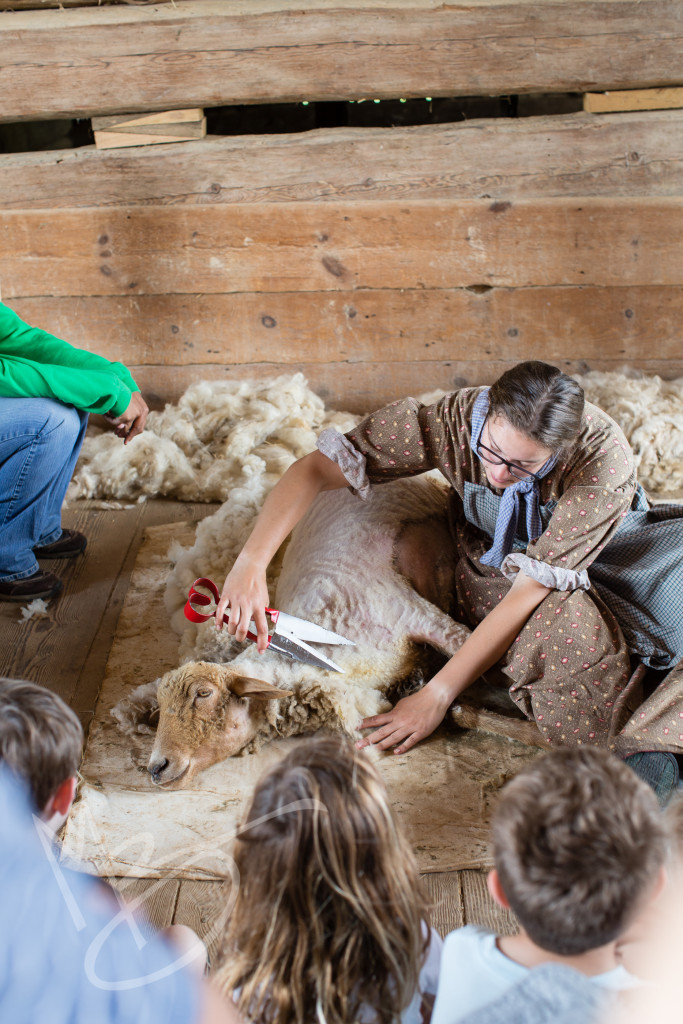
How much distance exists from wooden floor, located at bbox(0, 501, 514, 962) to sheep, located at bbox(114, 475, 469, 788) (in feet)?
1.00

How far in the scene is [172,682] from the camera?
2148 millimetres

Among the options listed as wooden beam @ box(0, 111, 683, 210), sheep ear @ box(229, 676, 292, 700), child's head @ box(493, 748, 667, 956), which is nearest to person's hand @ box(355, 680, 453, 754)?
sheep ear @ box(229, 676, 292, 700)

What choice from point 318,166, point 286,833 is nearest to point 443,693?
point 286,833

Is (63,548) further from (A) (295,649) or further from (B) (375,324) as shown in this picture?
(B) (375,324)

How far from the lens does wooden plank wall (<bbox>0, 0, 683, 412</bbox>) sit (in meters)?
3.56

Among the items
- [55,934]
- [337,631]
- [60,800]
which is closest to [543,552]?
[337,631]

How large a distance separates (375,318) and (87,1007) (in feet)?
11.3

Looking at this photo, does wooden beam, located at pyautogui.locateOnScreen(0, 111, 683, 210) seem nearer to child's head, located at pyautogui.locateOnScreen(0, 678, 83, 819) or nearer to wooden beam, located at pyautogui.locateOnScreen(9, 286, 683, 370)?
wooden beam, located at pyautogui.locateOnScreen(9, 286, 683, 370)

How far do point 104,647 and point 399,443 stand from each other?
115 centimetres

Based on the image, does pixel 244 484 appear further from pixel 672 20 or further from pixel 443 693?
pixel 672 20

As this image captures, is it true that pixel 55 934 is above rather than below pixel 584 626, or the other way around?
above

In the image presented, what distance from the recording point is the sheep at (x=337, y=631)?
7.02 ft

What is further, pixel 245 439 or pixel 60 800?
pixel 245 439

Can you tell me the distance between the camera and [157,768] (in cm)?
208
